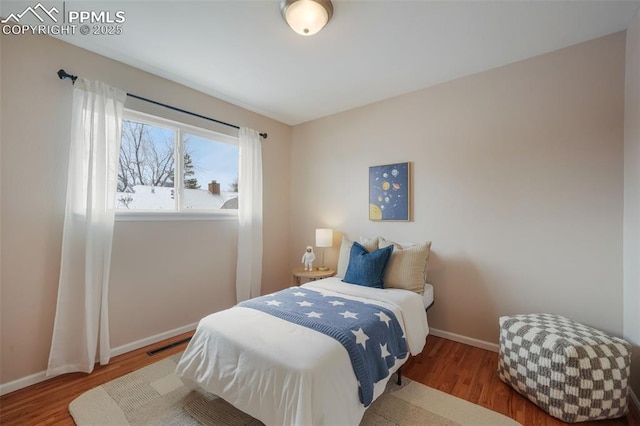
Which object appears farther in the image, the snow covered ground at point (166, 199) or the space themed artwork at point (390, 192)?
the space themed artwork at point (390, 192)

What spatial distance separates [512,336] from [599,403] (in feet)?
1.62

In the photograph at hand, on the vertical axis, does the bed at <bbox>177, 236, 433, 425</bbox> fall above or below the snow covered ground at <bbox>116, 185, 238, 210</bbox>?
below

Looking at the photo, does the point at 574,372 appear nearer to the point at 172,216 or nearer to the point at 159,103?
the point at 172,216

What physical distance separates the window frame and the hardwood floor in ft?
4.10

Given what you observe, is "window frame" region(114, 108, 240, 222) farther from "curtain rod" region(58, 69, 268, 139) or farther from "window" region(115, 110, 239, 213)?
"curtain rod" region(58, 69, 268, 139)

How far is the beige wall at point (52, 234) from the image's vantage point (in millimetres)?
1861

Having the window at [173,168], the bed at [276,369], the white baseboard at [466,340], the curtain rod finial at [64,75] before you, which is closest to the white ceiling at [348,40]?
the curtain rod finial at [64,75]

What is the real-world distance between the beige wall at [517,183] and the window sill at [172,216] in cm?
169

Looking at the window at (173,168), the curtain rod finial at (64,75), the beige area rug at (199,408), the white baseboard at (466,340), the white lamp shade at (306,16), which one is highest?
the white lamp shade at (306,16)

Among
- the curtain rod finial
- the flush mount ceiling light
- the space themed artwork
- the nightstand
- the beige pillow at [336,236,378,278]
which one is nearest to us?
the flush mount ceiling light

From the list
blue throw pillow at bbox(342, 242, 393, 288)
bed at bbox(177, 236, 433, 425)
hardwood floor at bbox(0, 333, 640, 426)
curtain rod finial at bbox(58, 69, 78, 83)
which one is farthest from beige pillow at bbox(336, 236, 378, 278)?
curtain rod finial at bbox(58, 69, 78, 83)

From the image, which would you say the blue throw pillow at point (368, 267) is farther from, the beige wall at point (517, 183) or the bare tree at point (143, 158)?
the bare tree at point (143, 158)

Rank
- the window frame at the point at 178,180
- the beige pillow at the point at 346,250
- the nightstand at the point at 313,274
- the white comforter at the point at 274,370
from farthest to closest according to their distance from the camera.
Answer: the nightstand at the point at 313,274 < the beige pillow at the point at 346,250 < the window frame at the point at 178,180 < the white comforter at the point at 274,370

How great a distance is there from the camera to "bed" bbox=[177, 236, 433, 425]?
1.25 metres
